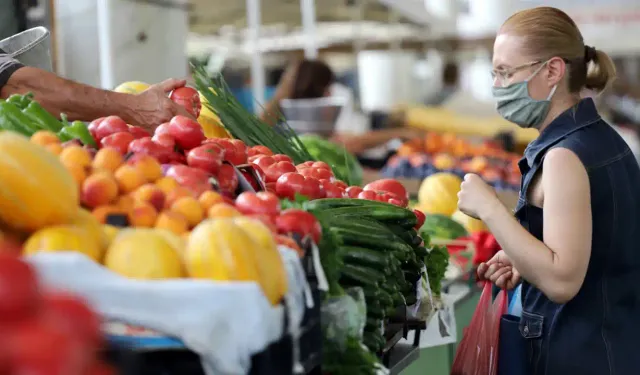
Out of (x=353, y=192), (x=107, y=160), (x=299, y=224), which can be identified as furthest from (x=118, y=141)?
(x=353, y=192)

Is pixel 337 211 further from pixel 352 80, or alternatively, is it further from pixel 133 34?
pixel 352 80

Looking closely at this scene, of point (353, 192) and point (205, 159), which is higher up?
point (205, 159)

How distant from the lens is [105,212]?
64.1 inches

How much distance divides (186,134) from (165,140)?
67 mm

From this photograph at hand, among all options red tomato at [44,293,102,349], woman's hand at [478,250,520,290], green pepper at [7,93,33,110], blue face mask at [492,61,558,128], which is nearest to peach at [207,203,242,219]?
red tomato at [44,293,102,349]

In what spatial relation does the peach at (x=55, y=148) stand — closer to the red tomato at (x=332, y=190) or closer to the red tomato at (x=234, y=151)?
the red tomato at (x=234, y=151)

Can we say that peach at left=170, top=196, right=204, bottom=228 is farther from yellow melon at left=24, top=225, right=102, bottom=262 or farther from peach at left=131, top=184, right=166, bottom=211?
yellow melon at left=24, top=225, right=102, bottom=262

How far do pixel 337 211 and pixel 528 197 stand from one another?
26.0 inches

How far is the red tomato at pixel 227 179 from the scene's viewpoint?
6.54 feet

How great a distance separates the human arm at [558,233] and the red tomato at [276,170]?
0.59m

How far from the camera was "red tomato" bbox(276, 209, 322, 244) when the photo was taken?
1718 mm

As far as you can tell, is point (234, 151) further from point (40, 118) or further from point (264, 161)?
point (40, 118)

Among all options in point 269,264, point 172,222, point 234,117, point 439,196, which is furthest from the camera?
point 439,196

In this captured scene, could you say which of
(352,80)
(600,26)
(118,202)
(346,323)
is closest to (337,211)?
(346,323)
